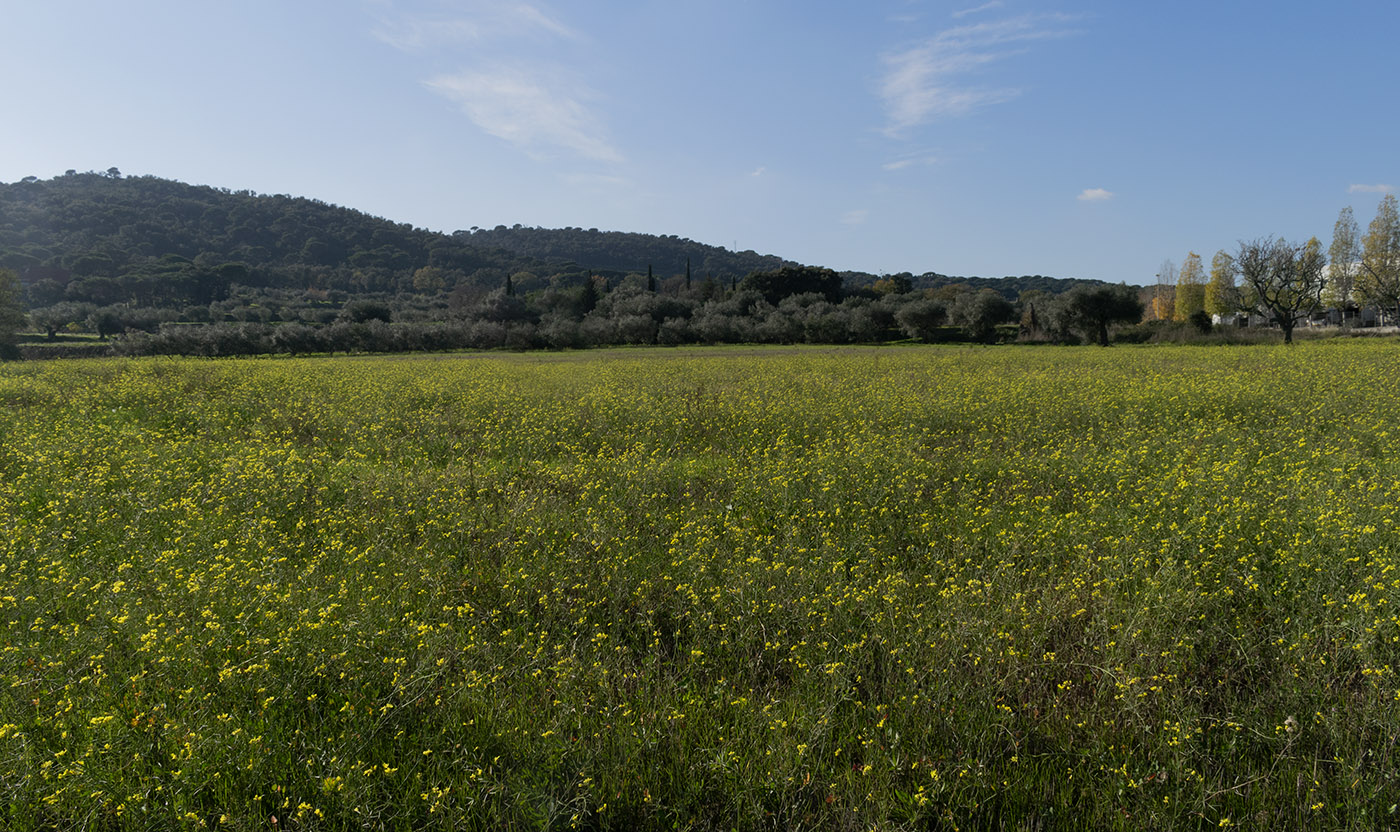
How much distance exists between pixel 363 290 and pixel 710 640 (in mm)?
130809

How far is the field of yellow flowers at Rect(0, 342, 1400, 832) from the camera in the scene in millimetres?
3338

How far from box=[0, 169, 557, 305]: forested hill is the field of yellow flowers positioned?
9758 centimetres

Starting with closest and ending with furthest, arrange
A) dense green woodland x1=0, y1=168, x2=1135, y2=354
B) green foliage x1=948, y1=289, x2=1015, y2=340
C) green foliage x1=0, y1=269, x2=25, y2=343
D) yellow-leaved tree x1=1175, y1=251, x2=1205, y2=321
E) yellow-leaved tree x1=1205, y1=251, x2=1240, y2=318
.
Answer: green foliage x1=0, y1=269, x2=25, y2=343 < dense green woodland x1=0, y1=168, x2=1135, y2=354 < green foliage x1=948, y1=289, x2=1015, y2=340 < yellow-leaved tree x1=1205, y1=251, x2=1240, y2=318 < yellow-leaved tree x1=1175, y1=251, x2=1205, y2=321

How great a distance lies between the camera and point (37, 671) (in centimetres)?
431

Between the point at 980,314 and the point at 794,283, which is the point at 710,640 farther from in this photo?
the point at 794,283

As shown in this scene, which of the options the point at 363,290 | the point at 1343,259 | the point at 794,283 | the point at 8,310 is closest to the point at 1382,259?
the point at 1343,259

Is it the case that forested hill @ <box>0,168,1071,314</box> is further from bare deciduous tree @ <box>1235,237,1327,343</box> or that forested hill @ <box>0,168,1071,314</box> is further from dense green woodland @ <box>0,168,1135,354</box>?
bare deciduous tree @ <box>1235,237,1327,343</box>

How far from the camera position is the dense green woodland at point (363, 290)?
169 feet

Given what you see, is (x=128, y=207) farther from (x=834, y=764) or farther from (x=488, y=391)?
(x=834, y=764)

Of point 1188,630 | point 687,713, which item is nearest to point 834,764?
point 687,713

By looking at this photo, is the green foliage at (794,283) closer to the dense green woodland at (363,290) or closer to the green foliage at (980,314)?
the dense green woodland at (363,290)

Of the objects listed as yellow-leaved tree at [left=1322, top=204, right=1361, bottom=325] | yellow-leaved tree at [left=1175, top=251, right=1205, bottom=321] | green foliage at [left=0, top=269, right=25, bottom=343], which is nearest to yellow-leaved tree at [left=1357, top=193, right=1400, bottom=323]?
yellow-leaved tree at [left=1322, top=204, right=1361, bottom=325]

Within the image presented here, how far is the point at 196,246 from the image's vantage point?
12294cm

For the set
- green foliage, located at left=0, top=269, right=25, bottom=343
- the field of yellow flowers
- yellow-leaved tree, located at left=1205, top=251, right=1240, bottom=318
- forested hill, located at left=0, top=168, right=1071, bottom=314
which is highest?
forested hill, located at left=0, top=168, right=1071, bottom=314
